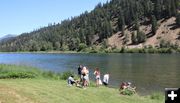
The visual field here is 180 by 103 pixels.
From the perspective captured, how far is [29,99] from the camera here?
21812 mm

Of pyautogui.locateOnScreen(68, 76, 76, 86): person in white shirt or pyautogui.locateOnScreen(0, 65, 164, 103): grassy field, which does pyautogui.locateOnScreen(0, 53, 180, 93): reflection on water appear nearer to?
pyautogui.locateOnScreen(68, 76, 76, 86): person in white shirt

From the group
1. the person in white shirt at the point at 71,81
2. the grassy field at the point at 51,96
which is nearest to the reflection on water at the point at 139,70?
the person in white shirt at the point at 71,81

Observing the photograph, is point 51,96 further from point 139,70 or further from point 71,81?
point 139,70

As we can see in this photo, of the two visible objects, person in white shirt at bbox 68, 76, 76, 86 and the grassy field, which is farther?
person in white shirt at bbox 68, 76, 76, 86

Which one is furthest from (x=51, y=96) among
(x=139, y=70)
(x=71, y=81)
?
(x=139, y=70)

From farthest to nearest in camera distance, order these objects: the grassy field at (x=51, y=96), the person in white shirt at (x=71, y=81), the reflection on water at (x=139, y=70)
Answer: the reflection on water at (x=139, y=70)
the person in white shirt at (x=71, y=81)
the grassy field at (x=51, y=96)

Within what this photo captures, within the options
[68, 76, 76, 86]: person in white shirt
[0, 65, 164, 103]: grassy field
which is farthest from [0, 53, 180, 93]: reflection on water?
[0, 65, 164, 103]: grassy field

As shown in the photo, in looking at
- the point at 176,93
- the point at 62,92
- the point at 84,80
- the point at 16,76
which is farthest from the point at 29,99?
the point at 16,76

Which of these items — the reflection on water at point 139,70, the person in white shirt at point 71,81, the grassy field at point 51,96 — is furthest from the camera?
the reflection on water at point 139,70

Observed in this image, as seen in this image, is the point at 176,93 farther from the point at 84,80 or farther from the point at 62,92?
the point at 84,80

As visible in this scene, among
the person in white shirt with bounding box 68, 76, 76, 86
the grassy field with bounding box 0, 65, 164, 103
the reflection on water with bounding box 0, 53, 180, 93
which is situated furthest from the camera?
the reflection on water with bounding box 0, 53, 180, 93

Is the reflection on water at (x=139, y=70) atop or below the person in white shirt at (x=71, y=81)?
below

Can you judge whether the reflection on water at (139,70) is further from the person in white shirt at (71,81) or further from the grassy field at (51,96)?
the grassy field at (51,96)

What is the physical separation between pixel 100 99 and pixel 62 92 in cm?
287
